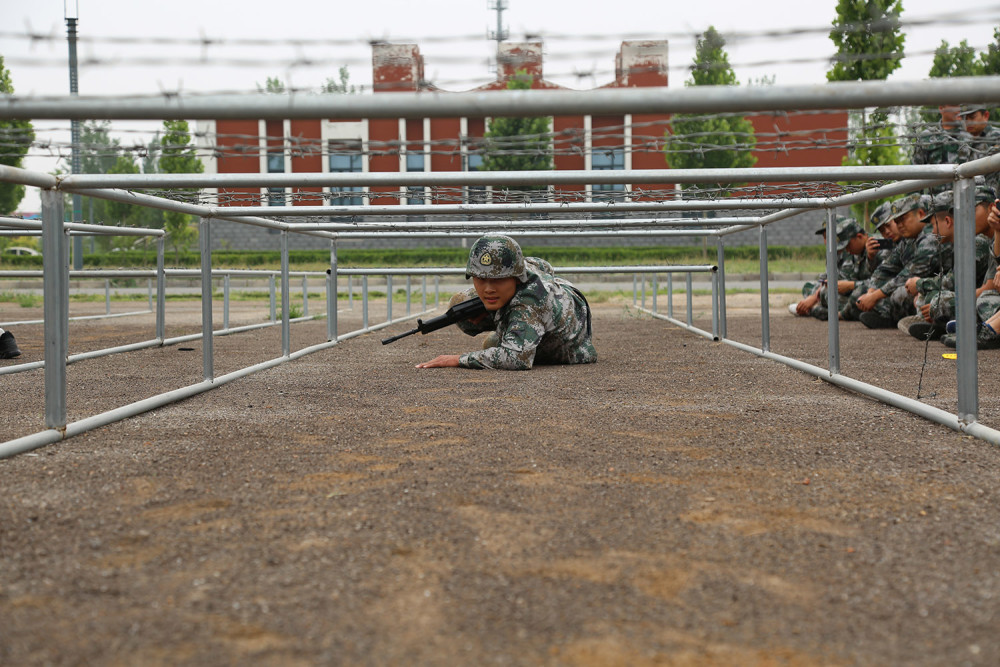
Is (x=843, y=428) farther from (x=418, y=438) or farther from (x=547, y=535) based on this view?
(x=547, y=535)

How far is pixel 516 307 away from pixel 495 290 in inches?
6.7

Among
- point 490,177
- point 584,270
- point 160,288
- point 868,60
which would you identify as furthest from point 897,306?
point 868,60

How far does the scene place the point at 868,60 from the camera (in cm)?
226

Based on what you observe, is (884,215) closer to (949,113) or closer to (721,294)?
(721,294)

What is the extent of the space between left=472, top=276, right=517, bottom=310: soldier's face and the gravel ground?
1.44 meters

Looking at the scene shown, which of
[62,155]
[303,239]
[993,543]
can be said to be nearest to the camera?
[993,543]

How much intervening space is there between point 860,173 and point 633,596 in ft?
9.34

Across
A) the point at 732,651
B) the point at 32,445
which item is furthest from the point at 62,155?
the point at 732,651

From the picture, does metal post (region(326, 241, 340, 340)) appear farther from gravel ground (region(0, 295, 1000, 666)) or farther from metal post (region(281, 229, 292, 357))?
gravel ground (region(0, 295, 1000, 666))

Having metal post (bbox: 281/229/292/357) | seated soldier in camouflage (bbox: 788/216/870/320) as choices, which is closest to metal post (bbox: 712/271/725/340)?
Answer: seated soldier in camouflage (bbox: 788/216/870/320)

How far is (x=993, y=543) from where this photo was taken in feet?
6.44

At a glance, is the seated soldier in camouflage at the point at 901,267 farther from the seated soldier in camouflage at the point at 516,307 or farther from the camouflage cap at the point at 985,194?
the seated soldier in camouflage at the point at 516,307

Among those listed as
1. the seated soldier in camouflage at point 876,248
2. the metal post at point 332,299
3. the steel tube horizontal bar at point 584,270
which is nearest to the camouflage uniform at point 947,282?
the seated soldier in camouflage at point 876,248

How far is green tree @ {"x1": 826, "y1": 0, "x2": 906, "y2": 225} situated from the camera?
84.7 inches
